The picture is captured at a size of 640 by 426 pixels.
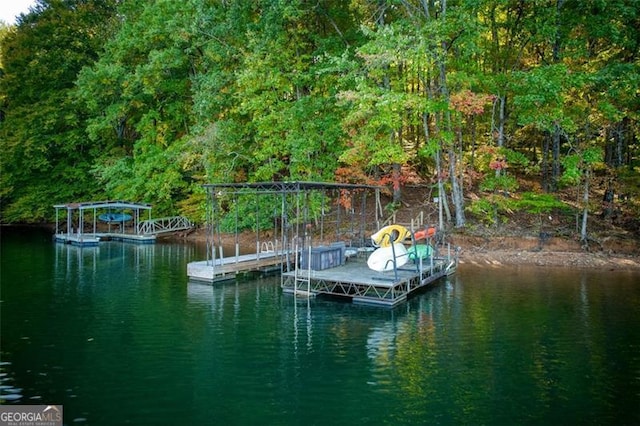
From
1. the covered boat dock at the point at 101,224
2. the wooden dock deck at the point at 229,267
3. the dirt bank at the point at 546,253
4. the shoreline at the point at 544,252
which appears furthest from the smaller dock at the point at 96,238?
the dirt bank at the point at 546,253

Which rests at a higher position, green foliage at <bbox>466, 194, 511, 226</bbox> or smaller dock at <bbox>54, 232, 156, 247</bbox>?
green foliage at <bbox>466, 194, 511, 226</bbox>

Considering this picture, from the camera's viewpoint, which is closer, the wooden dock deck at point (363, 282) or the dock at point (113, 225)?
the wooden dock deck at point (363, 282)

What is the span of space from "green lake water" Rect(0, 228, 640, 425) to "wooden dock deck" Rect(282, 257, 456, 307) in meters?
0.50

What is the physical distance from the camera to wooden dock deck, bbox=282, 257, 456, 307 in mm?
14672

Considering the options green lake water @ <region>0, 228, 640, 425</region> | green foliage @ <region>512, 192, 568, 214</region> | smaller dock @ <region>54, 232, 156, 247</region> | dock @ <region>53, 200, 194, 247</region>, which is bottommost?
green lake water @ <region>0, 228, 640, 425</region>

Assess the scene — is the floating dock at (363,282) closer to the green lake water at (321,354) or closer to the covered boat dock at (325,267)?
the covered boat dock at (325,267)

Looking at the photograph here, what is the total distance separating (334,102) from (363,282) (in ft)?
48.1

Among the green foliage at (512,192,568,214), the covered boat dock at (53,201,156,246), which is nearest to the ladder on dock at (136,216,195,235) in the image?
the covered boat dock at (53,201,156,246)

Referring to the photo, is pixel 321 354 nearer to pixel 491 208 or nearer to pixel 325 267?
pixel 325 267

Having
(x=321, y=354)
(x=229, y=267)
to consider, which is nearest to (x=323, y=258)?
(x=229, y=267)

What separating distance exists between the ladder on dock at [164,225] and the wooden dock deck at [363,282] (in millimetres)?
18670

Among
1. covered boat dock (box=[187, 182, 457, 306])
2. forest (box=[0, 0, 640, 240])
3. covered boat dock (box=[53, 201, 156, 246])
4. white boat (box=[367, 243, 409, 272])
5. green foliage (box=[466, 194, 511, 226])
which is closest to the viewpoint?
covered boat dock (box=[187, 182, 457, 306])

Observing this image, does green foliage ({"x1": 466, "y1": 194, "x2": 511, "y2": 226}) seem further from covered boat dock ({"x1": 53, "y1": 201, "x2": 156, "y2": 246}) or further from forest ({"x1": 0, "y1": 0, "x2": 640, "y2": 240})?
covered boat dock ({"x1": 53, "y1": 201, "x2": 156, "y2": 246})

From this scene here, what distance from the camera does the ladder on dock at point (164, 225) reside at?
32.7 metres
